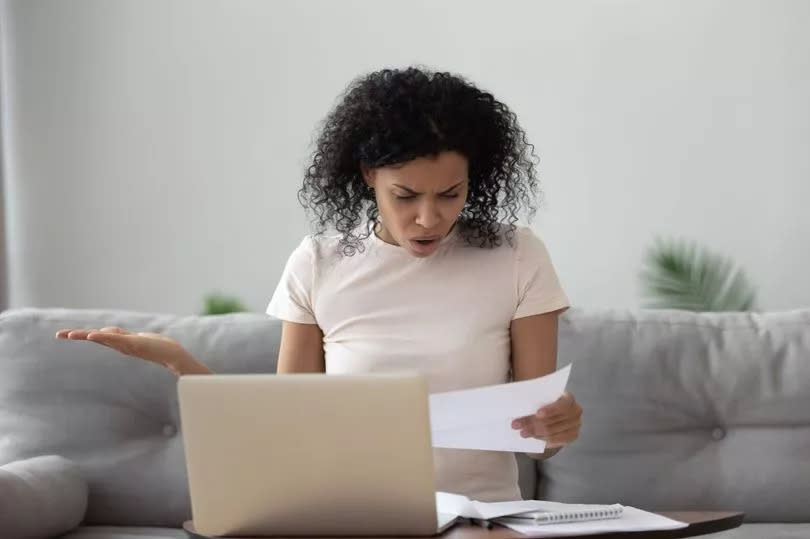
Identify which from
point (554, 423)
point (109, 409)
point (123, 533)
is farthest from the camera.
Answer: point (109, 409)

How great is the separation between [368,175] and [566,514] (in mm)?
700

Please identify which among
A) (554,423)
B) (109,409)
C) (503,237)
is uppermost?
(503,237)

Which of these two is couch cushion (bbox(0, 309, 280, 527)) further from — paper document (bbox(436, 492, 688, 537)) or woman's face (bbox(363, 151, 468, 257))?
paper document (bbox(436, 492, 688, 537))

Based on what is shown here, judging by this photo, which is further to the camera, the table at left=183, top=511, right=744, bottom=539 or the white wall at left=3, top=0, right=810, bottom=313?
the white wall at left=3, top=0, right=810, bottom=313

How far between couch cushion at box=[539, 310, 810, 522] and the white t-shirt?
0.45 metres

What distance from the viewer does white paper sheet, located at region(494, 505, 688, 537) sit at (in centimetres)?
115

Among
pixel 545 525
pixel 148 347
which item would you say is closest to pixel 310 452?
pixel 545 525

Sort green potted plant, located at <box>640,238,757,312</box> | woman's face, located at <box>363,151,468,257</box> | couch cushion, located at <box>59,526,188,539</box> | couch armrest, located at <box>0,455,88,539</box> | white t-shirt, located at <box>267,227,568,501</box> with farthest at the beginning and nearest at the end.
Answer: green potted plant, located at <box>640,238,757,312</box> → couch cushion, located at <box>59,526,188,539</box> → couch armrest, located at <box>0,455,88,539</box> → white t-shirt, located at <box>267,227,568,501</box> → woman's face, located at <box>363,151,468,257</box>

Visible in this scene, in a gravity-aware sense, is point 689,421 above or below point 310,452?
below

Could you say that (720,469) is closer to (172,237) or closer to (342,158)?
(342,158)

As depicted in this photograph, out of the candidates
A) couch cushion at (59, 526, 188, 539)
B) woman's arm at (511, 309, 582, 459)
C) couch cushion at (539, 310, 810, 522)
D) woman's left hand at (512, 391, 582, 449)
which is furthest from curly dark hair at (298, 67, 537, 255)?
couch cushion at (59, 526, 188, 539)

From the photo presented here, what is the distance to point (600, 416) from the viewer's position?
2.14 m

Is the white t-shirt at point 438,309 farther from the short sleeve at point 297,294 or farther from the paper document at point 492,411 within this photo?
the paper document at point 492,411

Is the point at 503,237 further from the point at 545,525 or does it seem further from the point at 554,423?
the point at 545,525
